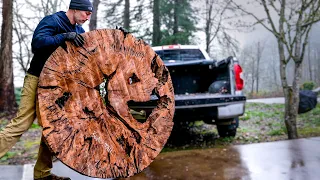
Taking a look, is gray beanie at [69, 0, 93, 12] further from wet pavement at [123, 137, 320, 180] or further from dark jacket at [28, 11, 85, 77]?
wet pavement at [123, 137, 320, 180]

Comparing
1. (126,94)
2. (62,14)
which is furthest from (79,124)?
(62,14)

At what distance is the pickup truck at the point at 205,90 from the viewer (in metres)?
4.32

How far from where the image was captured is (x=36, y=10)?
1550 cm

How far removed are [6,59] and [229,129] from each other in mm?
7456

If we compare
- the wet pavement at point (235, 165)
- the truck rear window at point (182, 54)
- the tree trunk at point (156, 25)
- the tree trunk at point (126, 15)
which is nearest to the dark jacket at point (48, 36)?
the wet pavement at point (235, 165)

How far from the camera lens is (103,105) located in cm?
220

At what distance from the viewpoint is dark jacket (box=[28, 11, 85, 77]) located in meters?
2.10

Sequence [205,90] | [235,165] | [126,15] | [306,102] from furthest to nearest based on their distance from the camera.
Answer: [126,15] < [306,102] < [205,90] < [235,165]

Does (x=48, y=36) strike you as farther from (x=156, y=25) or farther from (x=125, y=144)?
(x=156, y=25)

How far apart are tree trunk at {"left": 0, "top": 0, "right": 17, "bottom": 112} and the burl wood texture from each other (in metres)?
8.15

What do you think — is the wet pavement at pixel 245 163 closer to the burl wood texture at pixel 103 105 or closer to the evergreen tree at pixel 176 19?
the burl wood texture at pixel 103 105

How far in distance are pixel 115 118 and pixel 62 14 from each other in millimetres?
→ 985

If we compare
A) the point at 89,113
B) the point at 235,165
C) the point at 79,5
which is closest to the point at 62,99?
the point at 89,113

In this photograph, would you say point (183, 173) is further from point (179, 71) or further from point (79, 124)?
point (179, 71)
